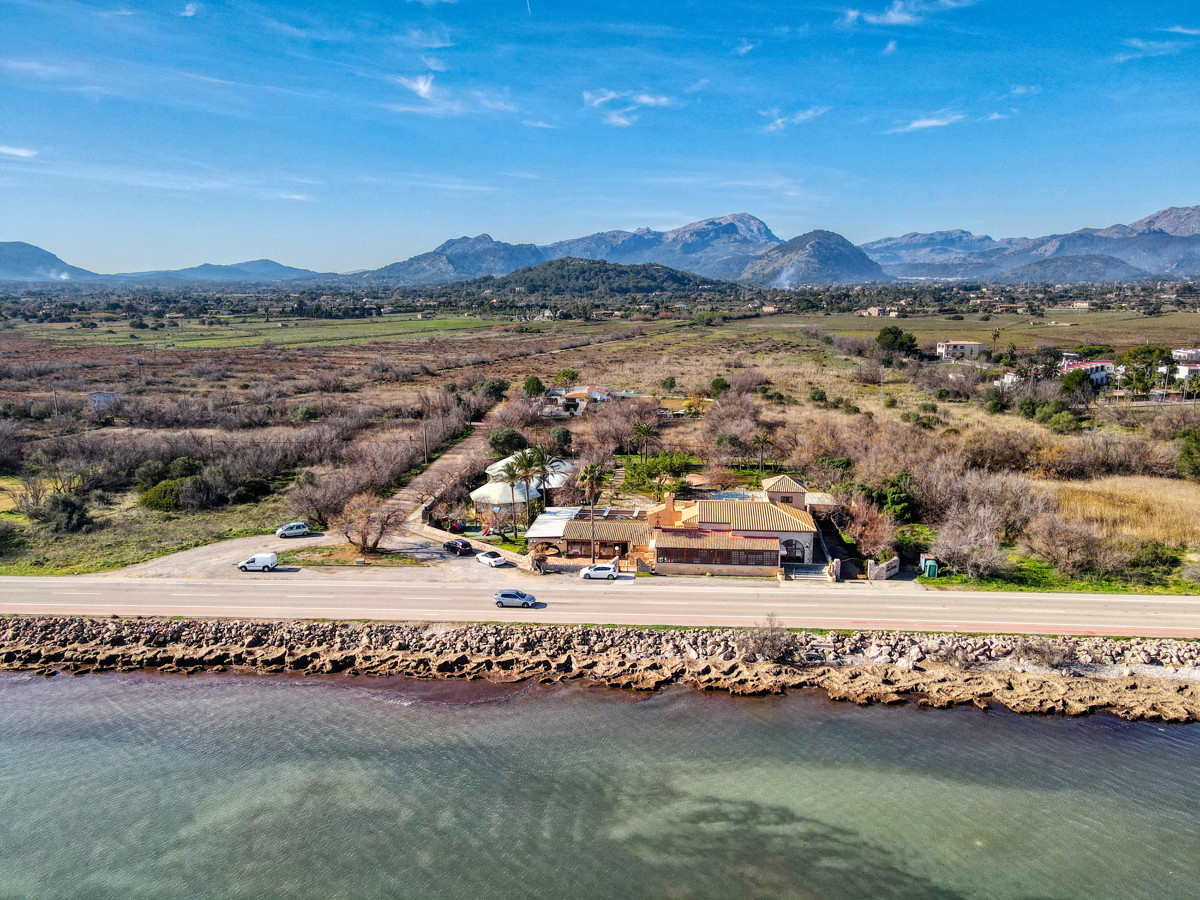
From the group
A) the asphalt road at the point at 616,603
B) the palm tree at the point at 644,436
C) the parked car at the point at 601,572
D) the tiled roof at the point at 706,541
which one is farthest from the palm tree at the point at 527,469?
the palm tree at the point at 644,436

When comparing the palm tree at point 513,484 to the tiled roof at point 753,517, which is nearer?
the tiled roof at point 753,517

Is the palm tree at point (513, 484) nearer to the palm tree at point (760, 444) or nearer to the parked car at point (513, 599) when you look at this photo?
the parked car at point (513, 599)

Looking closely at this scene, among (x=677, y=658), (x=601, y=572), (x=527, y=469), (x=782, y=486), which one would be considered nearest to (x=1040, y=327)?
(x=782, y=486)

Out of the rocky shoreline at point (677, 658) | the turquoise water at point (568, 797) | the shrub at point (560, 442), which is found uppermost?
the shrub at point (560, 442)

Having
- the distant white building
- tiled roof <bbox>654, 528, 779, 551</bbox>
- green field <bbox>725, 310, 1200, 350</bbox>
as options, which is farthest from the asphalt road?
green field <bbox>725, 310, 1200, 350</bbox>

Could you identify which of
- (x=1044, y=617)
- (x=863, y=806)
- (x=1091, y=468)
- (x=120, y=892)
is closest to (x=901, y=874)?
(x=863, y=806)

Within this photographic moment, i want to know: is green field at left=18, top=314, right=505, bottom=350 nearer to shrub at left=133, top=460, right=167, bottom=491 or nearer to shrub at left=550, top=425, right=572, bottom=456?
shrub at left=133, top=460, right=167, bottom=491
